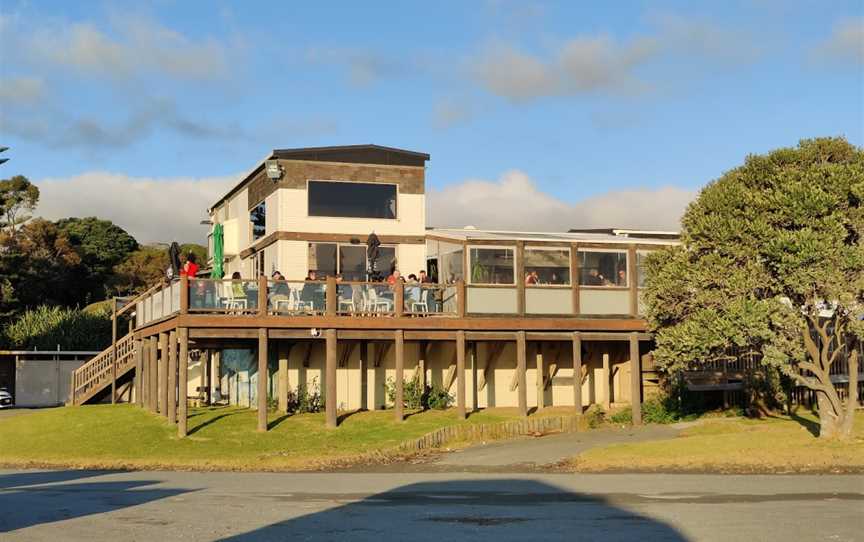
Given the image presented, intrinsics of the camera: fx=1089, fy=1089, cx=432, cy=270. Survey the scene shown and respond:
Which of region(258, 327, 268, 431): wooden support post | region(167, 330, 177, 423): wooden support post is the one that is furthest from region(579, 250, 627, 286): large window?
region(167, 330, 177, 423): wooden support post

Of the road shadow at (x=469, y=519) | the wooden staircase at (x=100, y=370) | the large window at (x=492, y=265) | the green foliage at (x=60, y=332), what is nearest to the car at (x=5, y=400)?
the green foliage at (x=60, y=332)

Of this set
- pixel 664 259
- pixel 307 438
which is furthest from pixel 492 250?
pixel 307 438

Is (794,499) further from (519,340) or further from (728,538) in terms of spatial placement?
(519,340)

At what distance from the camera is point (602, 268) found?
106 ft

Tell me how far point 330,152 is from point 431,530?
2117cm

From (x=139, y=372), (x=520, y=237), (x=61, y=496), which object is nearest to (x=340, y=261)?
(x=520, y=237)

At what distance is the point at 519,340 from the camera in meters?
31.1

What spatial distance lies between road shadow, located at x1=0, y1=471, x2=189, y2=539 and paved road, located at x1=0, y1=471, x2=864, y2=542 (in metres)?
0.03

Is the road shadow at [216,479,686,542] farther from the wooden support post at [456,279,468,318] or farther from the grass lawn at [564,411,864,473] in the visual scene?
the wooden support post at [456,279,468,318]

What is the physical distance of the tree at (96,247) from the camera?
9144 centimetres

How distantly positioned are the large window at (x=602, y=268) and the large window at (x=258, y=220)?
34.0ft

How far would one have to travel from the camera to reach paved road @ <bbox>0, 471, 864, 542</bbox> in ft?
44.9

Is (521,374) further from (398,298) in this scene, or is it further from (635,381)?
(398,298)

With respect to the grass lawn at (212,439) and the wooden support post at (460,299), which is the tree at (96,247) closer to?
the grass lawn at (212,439)
